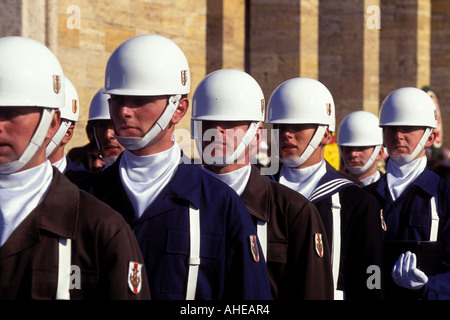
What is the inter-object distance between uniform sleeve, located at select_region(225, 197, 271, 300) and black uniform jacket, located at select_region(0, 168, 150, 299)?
25.5 inches

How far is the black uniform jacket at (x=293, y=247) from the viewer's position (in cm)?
446

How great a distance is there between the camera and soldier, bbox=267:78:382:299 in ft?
17.1

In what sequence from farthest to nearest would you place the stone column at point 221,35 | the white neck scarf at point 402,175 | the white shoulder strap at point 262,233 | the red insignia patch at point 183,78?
the stone column at point 221,35, the white neck scarf at point 402,175, the white shoulder strap at point 262,233, the red insignia patch at point 183,78

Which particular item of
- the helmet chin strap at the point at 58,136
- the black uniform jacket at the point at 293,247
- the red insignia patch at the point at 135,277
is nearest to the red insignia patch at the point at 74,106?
the helmet chin strap at the point at 58,136

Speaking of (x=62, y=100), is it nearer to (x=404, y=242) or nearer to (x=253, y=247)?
(x=253, y=247)

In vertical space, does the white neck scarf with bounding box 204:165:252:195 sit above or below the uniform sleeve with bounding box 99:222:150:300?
above

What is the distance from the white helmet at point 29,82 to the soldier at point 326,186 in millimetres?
2317

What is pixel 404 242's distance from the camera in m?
5.77

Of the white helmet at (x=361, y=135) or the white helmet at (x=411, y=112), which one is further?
the white helmet at (x=361, y=135)

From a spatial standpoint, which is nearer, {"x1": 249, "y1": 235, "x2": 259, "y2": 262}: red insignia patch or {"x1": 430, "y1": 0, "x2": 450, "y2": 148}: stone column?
{"x1": 249, "y1": 235, "x2": 259, "y2": 262}: red insignia patch

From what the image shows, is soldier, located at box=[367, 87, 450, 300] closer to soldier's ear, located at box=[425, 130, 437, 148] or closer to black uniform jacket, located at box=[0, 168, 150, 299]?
soldier's ear, located at box=[425, 130, 437, 148]


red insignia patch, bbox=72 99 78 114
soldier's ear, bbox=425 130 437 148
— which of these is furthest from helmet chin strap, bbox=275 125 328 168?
red insignia patch, bbox=72 99 78 114

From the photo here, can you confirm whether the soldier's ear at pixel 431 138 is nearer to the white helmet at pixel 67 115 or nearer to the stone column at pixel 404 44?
the white helmet at pixel 67 115

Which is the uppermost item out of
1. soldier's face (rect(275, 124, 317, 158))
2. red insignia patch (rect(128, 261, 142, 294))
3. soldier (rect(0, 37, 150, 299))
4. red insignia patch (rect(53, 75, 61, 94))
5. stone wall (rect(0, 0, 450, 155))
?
stone wall (rect(0, 0, 450, 155))
